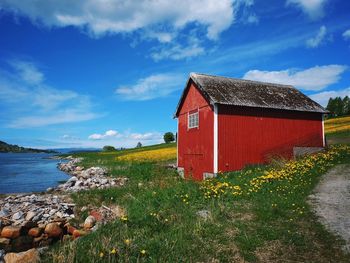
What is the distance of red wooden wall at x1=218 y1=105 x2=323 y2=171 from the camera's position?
62.6ft

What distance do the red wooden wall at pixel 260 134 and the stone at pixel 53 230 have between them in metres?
10.3

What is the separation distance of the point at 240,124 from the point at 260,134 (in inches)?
64.7

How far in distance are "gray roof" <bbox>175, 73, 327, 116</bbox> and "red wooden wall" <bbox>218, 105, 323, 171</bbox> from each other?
41cm

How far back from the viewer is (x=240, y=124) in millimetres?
19562

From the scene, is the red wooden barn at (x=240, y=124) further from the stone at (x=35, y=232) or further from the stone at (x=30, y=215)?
the stone at (x=35, y=232)

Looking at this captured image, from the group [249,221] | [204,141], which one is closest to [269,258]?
[249,221]

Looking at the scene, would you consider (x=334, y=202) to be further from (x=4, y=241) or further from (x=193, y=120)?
(x=193, y=120)

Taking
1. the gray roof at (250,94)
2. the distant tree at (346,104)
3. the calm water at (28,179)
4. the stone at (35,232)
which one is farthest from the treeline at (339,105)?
the stone at (35,232)

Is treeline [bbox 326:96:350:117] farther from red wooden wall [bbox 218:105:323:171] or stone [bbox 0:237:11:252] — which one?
stone [bbox 0:237:11:252]

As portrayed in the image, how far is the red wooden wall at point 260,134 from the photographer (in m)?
19.1

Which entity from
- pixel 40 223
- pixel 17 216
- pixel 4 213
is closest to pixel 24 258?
pixel 40 223

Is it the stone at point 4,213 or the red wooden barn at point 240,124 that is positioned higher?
the red wooden barn at point 240,124

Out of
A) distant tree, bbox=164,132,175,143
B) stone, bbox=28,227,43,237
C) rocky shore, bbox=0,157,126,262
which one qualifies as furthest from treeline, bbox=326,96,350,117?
stone, bbox=28,227,43,237

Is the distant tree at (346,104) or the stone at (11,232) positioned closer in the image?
the stone at (11,232)
